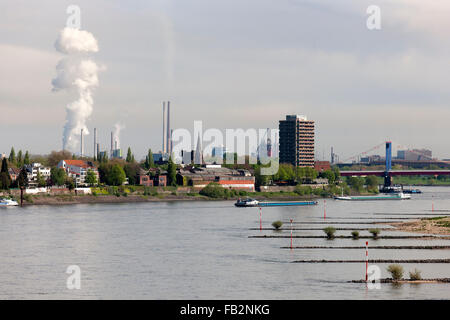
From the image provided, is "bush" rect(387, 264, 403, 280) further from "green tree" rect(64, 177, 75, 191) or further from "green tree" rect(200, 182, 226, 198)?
"green tree" rect(200, 182, 226, 198)

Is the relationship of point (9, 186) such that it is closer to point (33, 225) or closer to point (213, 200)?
point (213, 200)

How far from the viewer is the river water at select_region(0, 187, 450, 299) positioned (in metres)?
39.5

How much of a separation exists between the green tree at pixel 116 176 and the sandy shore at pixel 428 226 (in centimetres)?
8315

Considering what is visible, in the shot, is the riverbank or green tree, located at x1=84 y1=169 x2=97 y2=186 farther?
green tree, located at x1=84 y1=169 x2=97 y2=186

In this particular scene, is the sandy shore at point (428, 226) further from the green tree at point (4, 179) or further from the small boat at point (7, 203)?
the green tree at point (4, 179)

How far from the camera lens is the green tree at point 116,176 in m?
158

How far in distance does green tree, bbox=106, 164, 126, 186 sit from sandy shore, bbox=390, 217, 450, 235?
8315 cm

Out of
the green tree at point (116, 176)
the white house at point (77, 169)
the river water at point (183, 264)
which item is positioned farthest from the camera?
the white house at point (77, 169)

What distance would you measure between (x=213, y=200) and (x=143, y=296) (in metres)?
121

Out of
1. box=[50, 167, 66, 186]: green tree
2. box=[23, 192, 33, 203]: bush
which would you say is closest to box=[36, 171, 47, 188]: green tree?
box=[50, 167, 66, 186]: green tree

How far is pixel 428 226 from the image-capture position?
7744cm

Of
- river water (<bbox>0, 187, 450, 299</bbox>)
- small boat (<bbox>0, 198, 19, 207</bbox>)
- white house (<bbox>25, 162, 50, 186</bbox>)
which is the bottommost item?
river water (<bbox>0, 187, 450, 299</bbox>)

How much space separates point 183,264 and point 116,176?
109896 millimetres

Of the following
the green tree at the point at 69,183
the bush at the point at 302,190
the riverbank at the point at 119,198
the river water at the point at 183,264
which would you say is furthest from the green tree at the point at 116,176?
the river water at the point at 183,264
